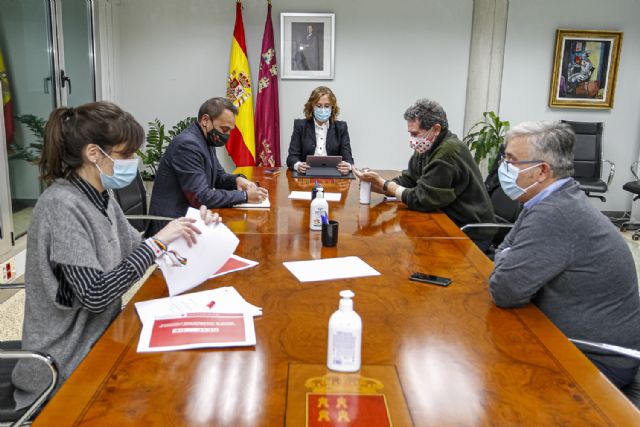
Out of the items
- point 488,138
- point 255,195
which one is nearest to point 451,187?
point 255,195

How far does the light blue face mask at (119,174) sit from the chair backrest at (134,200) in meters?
1.36

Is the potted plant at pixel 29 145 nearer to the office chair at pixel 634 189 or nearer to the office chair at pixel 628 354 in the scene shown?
the office chair at pixel 628 354

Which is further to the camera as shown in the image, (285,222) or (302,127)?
(302,127)

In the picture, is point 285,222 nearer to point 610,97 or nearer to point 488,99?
point 488,99

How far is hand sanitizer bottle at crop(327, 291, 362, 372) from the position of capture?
3.74ft

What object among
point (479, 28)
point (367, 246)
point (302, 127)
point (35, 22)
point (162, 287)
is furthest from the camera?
point (479, 28)

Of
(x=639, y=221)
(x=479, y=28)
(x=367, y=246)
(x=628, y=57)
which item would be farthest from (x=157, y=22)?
(x=639, y=221)

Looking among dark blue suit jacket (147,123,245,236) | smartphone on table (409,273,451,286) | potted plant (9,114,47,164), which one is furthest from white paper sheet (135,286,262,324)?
potted plant (9,114,47,164)

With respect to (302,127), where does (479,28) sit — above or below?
above

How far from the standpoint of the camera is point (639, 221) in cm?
589

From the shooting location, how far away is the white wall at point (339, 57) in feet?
18.5

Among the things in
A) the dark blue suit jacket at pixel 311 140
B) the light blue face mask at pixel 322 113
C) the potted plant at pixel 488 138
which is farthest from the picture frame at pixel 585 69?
the light blue face mask at pixel 322 113

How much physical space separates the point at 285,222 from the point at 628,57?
5.03 m

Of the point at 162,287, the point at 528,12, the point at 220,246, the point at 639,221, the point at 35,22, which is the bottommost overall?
A: the point at 639,221
